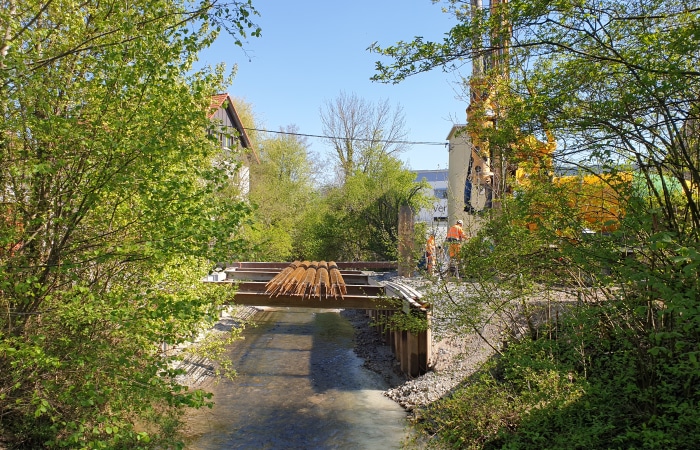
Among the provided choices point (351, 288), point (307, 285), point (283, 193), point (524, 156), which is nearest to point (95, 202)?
point (524, 156)

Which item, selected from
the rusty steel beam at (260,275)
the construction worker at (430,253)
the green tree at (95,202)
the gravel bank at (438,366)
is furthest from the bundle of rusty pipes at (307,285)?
the green tree at (95,202)

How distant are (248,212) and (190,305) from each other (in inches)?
38.2

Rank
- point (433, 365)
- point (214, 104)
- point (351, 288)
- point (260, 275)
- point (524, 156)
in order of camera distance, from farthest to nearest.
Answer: point (260, 275) < point (351, 288) < point (433, 365) < point (214, 104) < point (524, 156)

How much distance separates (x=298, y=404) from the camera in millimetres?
11758

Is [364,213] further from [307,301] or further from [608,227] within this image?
[608,227]

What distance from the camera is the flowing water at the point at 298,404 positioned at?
380 inches

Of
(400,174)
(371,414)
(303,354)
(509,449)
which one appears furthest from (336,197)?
(509,449)

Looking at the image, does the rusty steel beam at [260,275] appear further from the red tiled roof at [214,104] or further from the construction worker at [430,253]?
the red tiled roof at [214,104]

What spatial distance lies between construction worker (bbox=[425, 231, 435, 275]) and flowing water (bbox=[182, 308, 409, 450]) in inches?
114

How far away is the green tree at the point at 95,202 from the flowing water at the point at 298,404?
4.40 metres

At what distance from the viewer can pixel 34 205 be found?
568 centimetres

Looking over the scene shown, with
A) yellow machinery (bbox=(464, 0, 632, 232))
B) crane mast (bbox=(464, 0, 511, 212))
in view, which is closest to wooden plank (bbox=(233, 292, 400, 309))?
crane mast (bbox=(464, 0, 511, 212))

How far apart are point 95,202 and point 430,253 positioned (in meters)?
6.23

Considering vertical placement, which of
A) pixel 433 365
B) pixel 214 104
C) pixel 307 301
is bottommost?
pixel 433 365
